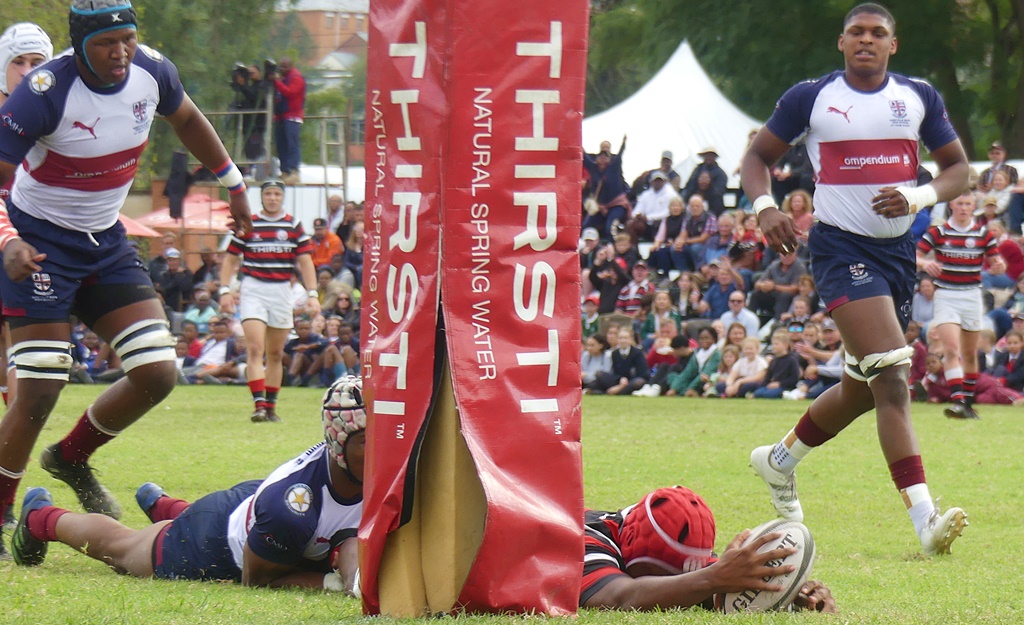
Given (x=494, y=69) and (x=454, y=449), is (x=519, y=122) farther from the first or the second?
(x=454, y=449)

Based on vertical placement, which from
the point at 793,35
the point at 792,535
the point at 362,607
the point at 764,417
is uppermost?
the point at 793,35

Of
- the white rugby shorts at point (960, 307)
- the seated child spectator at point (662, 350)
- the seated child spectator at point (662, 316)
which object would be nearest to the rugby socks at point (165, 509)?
the white rugby shorts at point (960, 307)

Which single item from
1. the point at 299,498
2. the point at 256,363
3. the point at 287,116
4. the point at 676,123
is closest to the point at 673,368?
the point at 256,363

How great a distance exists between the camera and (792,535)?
4.79 metres

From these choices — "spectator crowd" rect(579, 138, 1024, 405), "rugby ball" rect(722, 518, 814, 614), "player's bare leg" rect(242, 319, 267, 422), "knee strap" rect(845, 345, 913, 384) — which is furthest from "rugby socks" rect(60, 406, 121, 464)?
"spectator crowd" rect(579, 138, 1024, 405)

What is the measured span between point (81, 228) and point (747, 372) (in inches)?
544

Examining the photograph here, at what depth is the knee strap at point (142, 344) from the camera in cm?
697

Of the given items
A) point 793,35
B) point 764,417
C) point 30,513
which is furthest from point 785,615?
point 793,35

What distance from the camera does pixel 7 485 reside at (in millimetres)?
6832

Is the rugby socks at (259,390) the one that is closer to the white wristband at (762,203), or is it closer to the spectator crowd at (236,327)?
the spectator crowd at (236,327)

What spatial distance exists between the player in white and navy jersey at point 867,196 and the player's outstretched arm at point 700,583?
8.73 ft

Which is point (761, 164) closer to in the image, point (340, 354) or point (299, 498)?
point (299, 498)

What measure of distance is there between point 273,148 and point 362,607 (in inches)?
1025

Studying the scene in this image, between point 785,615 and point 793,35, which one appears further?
point 793,35
